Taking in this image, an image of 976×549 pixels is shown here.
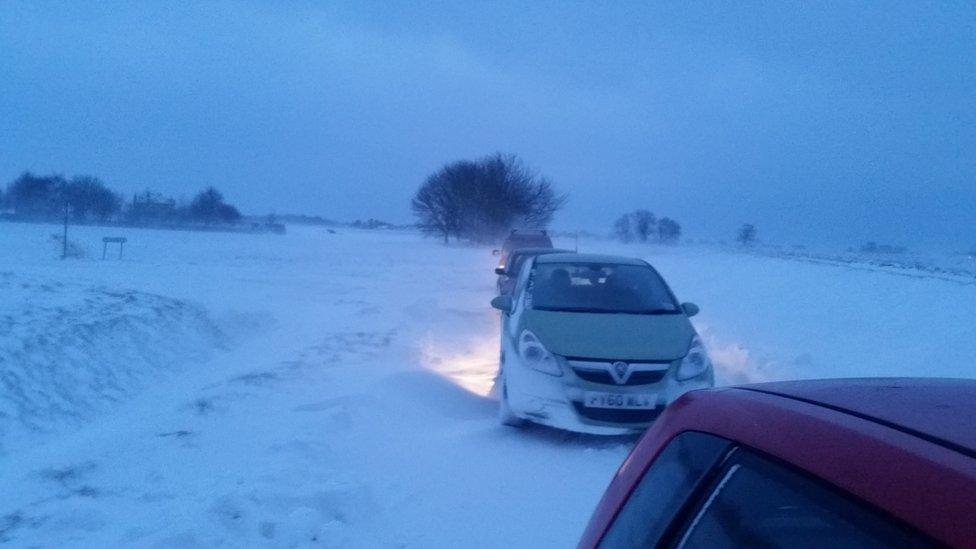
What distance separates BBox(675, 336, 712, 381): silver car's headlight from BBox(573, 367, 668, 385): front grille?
0.17 metres

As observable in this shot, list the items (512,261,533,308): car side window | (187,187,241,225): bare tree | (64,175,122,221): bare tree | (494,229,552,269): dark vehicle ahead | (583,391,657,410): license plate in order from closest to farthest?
(583,391,657,410): license plate < (512,261,533,308): car side window < (494,229,552,269): dark vehicle ahead < (64,175,122,221): bare tree < (187,187,241,225): bare tree

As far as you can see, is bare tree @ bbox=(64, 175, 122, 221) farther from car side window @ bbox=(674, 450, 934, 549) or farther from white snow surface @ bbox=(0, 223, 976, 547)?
car side window @ bbox=(674, 450, 934, 549)

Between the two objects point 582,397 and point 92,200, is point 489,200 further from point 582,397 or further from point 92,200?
point 582,397

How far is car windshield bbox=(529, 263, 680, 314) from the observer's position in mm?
6953

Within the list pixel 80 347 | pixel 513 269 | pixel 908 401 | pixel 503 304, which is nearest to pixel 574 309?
pixel 503 304

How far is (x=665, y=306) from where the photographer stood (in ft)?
23.0

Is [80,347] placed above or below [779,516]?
below

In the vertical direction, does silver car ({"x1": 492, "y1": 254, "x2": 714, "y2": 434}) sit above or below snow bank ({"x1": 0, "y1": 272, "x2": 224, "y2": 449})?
above

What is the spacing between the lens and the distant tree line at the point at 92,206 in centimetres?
6172

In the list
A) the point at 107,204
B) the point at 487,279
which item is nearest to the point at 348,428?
the point at 487,279

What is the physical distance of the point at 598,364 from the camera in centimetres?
564

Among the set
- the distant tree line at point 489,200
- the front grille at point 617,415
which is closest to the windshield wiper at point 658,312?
the front grille at point 617,415

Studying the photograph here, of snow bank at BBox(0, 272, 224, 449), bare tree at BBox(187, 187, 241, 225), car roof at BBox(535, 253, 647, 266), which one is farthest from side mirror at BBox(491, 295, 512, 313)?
bare tree at BBox(187, 187, 241, 225)

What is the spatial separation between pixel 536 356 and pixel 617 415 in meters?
0.84
